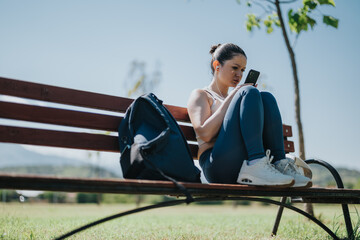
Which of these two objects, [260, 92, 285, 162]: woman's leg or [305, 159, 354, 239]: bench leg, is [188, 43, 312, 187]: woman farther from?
[305, 159, 354, 239]: bench leg

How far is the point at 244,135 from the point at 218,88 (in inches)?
31.2

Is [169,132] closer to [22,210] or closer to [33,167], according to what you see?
[22,210]

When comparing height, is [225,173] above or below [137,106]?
below

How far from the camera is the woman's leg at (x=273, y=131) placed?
2318 mm

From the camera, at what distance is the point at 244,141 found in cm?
220

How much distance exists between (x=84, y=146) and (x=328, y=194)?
166cm

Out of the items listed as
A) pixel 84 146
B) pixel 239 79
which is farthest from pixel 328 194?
pixel 84 146

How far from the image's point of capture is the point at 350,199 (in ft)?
8.82

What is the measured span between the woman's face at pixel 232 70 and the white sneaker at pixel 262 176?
881 millimetres

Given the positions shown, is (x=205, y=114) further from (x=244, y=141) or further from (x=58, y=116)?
(x=58, y=116)

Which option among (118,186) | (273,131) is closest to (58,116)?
(118,186)

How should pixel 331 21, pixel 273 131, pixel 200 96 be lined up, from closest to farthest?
pixel 273 131, pixel 200 96, pixel 331 21

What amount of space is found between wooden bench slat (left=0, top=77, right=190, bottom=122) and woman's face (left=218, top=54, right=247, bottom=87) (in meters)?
0.79

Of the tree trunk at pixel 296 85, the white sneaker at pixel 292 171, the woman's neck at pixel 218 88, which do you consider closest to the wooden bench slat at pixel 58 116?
the woman's neck at pixel 218 88
